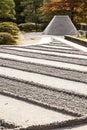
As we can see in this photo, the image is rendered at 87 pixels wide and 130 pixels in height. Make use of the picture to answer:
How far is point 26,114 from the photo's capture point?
6527mm

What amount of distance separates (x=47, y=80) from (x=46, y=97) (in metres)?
1.96

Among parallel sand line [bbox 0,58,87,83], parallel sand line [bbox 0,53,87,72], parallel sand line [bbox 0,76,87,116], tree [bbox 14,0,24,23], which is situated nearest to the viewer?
parallel sand line [bbox 0,76,87,116]

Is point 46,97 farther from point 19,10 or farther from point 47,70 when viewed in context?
point 19,10

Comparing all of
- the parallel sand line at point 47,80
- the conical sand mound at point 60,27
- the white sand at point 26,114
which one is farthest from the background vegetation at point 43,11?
the white sand at point 26,114

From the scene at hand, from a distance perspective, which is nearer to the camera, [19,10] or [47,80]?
[47,80]

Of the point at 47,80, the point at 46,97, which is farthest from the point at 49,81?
the point at 46,97

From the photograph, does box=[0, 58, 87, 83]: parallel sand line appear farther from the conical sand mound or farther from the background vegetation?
the background vegetation

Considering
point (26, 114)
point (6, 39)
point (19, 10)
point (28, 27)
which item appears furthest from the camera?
point (19, 10)

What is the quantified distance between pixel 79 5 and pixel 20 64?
21.9 m

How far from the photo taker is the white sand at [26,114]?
6.13 m

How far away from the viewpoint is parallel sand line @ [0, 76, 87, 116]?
22.4ft

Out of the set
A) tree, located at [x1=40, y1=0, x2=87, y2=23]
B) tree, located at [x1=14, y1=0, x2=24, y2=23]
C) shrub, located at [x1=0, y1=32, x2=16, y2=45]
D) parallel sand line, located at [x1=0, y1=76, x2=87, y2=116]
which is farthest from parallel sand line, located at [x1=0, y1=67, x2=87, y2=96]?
tree, located at [x1=14, y1=0, x2=24, y2=23]

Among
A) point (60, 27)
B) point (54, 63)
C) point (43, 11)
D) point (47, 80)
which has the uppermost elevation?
point (43, 11)

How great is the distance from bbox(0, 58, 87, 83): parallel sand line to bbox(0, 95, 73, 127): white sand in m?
2.87
